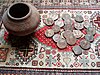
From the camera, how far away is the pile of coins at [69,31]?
1854 millimetres

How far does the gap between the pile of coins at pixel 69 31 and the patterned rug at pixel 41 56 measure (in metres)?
0.02

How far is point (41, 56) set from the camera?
1811mm

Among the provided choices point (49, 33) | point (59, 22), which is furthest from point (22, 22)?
point (59, 22)

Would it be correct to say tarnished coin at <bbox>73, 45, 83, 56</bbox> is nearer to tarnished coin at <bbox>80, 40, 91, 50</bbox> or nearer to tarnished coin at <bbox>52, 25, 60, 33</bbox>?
tarnished coin at <bbox>80, 40, 91, 50</bbox>

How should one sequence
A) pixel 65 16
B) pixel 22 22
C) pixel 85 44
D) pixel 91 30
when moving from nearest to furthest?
pixel 22 22 < pixel 85 44 < pixel 91 30 < pixel 65 16

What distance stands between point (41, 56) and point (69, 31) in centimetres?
36

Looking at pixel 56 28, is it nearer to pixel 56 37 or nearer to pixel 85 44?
pixel 56 37

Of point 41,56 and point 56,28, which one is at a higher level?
point 56,28

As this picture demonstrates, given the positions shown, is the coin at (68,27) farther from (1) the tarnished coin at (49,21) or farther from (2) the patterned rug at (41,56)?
(1) the tarnished coin at (49,21)

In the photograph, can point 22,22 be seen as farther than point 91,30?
No

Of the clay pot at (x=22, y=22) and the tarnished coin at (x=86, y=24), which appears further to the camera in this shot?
the tarnished coin at (x=86, y=24)

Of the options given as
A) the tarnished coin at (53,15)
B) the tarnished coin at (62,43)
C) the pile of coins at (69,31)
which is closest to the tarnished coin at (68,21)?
the pile of coins at (69,31)

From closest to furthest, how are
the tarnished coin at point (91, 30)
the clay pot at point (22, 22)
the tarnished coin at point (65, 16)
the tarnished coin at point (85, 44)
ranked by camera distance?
the clay pot at point (22, 22) → the tarnished coin at point (85, 44) → the tarnished coin at point (91, 30) → the tarnished coin at point (65, 16)

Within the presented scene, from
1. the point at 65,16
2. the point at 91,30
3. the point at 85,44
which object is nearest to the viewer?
the point at 85,44
